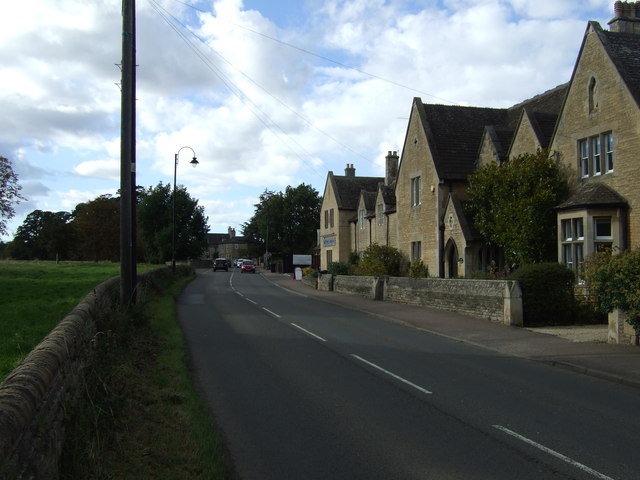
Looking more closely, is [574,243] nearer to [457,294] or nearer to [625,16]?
[457,294]

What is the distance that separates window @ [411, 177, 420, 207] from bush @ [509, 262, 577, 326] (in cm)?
1585

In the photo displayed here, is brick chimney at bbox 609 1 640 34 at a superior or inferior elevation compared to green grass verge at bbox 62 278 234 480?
superior

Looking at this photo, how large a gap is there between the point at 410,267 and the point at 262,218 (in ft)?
217

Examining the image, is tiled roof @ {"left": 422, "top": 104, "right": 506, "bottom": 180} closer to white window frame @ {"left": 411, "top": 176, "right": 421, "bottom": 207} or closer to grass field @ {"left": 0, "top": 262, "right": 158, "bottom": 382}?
white window frame @ {"left": 411, "top": 176, "right": 421, "bottom": 207}

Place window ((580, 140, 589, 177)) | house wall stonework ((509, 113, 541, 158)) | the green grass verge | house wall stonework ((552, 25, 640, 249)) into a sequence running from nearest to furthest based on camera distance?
the green grass verge
house wall stonework ((552, 25, 640, 249))
window ((580, 140, 589, 177))
house wall stonework ((509, 113, 541, 158))

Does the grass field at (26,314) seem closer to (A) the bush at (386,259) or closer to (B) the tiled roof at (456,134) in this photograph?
(A) the bush at (386,259)

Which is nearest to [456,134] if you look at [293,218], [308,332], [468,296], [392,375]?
[468,296]

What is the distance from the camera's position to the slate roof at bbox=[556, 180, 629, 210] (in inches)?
750

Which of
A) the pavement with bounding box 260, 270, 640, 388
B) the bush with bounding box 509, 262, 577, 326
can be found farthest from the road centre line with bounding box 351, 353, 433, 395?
the bush with bounding box 509, 262, 577, 326

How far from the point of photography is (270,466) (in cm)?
571

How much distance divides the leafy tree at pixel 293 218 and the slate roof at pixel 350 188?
35905 millimetres

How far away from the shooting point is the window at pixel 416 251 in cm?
3291

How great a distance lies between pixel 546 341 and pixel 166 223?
69.3 m

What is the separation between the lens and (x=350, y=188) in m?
55.7
